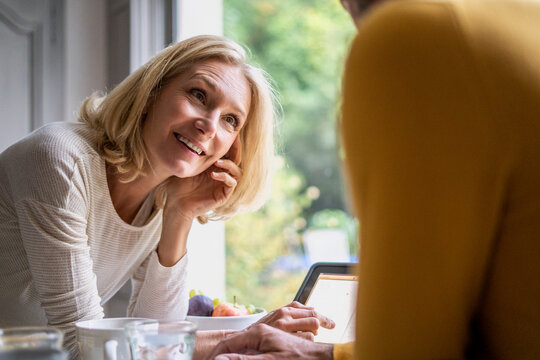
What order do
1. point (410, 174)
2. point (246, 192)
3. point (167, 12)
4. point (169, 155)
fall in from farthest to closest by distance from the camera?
point (167, 12)
point (246, 192)
point (169, 155)
point (410, 174)

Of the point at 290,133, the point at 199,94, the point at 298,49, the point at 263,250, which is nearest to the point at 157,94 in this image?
the point at 199,94

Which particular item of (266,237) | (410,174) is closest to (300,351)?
(410,174)

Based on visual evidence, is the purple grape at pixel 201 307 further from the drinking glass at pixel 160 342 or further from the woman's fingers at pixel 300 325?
the drinking glass at pixel 160 342

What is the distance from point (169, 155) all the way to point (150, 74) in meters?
0.21

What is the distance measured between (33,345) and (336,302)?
62 cm

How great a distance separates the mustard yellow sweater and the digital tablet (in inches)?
18.5

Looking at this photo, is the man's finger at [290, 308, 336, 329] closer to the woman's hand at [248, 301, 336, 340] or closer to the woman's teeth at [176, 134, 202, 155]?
the woman's hand at [248, 301, 336, 340]

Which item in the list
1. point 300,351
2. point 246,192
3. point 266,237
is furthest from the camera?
point 266,237

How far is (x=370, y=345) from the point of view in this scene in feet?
1.62

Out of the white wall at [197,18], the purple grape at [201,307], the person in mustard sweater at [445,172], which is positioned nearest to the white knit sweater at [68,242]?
the purple grape at [201,307]

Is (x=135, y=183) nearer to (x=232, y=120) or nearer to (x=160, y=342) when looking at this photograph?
(x=232, y=120)

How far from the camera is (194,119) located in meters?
1.31

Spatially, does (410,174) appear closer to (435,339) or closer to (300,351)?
(435,339)

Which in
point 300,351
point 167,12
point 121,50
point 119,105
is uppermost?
point 167,12
